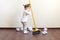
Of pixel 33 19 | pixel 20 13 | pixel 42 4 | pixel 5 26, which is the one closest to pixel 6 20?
pixel 5 26

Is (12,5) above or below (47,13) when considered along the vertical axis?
above

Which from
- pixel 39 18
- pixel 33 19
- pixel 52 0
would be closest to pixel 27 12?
pixel 33 19

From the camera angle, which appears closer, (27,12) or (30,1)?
(27,12)

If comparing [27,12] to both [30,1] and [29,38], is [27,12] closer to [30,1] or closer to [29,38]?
[30,1]

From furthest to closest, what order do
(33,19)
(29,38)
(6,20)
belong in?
(6,20)
(33,19)
(29,38)

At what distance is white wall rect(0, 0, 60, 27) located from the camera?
3379 mm

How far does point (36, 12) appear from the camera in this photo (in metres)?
3.40

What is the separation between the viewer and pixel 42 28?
11.3 feet

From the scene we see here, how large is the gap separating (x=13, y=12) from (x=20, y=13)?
0.17 metres

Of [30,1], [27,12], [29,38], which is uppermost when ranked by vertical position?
[30,1]

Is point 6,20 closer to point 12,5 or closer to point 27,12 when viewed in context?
point 12,5

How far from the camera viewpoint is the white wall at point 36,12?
3.38 metres

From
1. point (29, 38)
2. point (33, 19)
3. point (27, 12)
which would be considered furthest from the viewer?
point (33, 19)

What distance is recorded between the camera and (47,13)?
341cm
